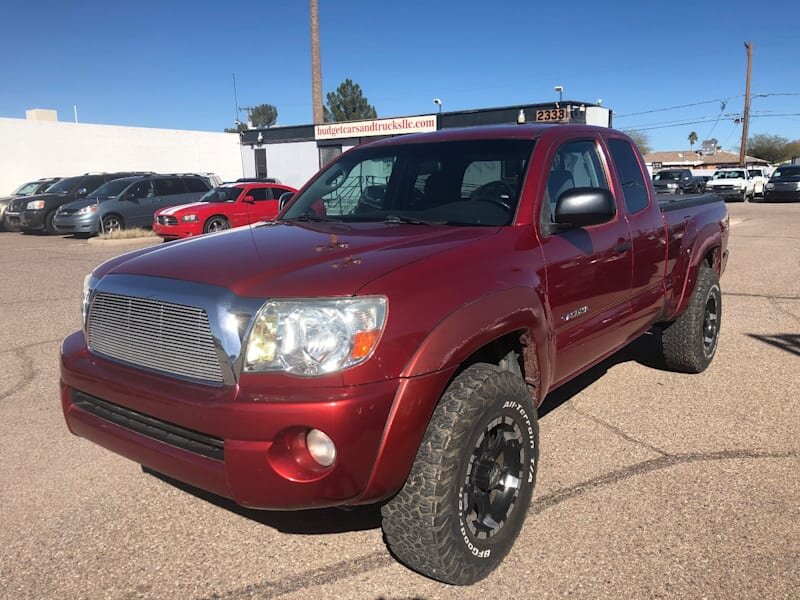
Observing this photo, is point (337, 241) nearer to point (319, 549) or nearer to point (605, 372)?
point (319, 549)

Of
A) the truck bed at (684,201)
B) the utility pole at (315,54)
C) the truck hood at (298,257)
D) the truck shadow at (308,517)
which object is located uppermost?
the utility pole at (315,54)

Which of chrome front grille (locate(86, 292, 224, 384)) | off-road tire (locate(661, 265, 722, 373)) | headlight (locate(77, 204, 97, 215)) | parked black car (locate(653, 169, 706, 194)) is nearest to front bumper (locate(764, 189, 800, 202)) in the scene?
parked black car (locate(653, 169, 706, 194))

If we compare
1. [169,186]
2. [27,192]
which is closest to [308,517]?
[169,186]

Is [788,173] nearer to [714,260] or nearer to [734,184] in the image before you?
[734,184]

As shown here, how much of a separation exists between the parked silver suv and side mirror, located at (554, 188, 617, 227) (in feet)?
55.6

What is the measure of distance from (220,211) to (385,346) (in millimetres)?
14819

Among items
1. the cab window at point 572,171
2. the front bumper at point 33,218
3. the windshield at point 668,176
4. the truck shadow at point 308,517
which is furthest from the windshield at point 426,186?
the windshield at point 668,176

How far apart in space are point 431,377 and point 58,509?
2171mm

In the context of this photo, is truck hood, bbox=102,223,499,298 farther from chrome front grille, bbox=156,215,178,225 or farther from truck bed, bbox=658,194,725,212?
chrome front grille, bbox=156,215,178,225

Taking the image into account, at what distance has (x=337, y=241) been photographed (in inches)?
117

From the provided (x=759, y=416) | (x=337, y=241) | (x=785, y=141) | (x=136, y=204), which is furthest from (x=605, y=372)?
(x=785, y=141)

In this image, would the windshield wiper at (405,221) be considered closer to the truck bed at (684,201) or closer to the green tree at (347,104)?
the truck bed at (684,201)

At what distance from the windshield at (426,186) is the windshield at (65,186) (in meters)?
19.4

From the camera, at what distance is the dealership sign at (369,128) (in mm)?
31239
